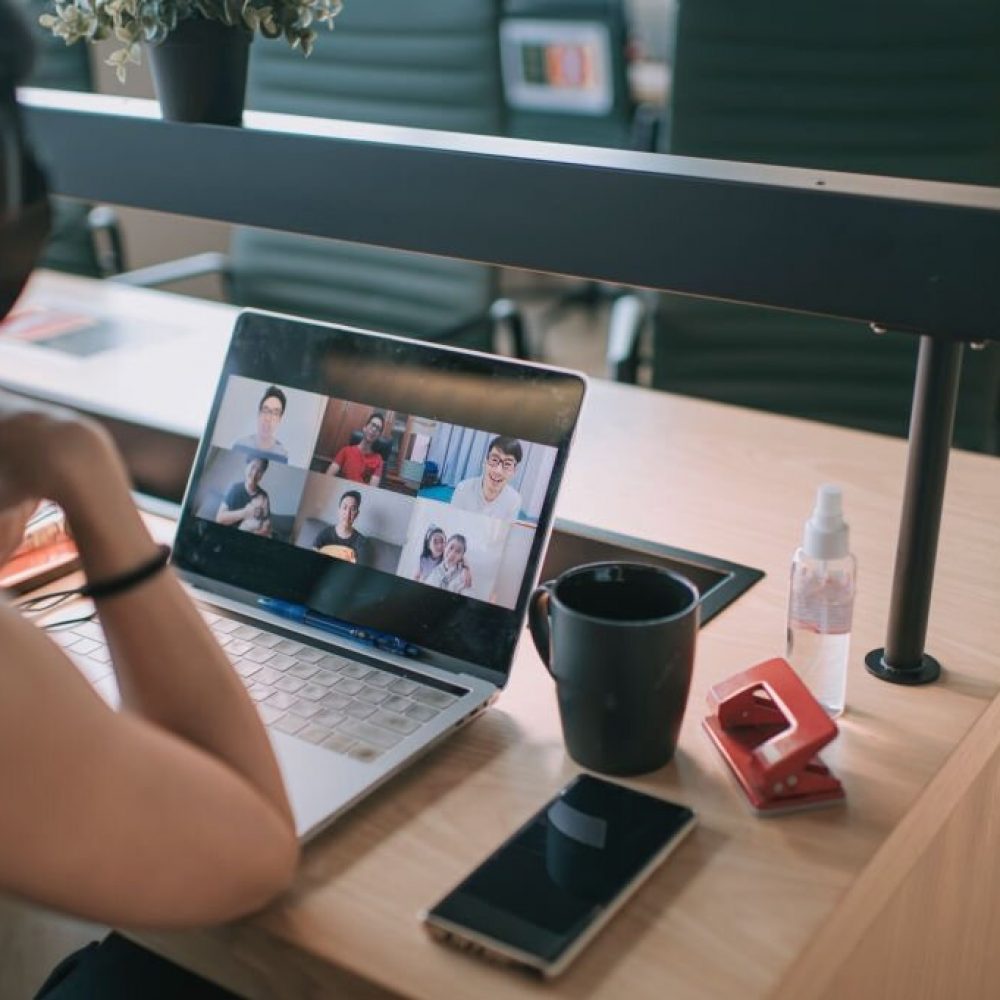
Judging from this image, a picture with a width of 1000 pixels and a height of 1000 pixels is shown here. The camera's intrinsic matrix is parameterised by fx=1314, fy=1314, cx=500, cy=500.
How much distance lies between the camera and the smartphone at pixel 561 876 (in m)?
0.69

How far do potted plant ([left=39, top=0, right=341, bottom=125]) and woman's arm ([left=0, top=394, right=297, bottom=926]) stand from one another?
1.47ft

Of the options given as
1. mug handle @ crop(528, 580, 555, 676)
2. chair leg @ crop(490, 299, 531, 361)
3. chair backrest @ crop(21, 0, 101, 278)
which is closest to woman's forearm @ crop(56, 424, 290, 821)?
mug handle @ crop(528, 580, 555, 676)

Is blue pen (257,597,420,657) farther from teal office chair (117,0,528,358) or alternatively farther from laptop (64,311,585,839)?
teal office chair (117,0,528,358)

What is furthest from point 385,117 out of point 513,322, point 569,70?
point 569,70

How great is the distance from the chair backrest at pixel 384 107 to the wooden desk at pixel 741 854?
46.4 inches

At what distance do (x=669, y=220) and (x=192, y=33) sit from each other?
1.57 feet

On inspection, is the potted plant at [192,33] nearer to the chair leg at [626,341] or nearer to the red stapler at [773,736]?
the red stapler at [773,736]

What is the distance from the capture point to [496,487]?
945 mm

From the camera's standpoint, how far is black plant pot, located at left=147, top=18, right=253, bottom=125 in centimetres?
110

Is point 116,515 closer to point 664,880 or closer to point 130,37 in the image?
point 664,880

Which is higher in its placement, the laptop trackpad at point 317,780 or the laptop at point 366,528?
the laptop at point 366,528

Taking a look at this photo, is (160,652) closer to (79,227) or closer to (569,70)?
(79,227)

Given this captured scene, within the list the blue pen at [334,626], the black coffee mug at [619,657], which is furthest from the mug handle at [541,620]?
the blue pen at [334,626]

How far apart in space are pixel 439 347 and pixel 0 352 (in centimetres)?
96
